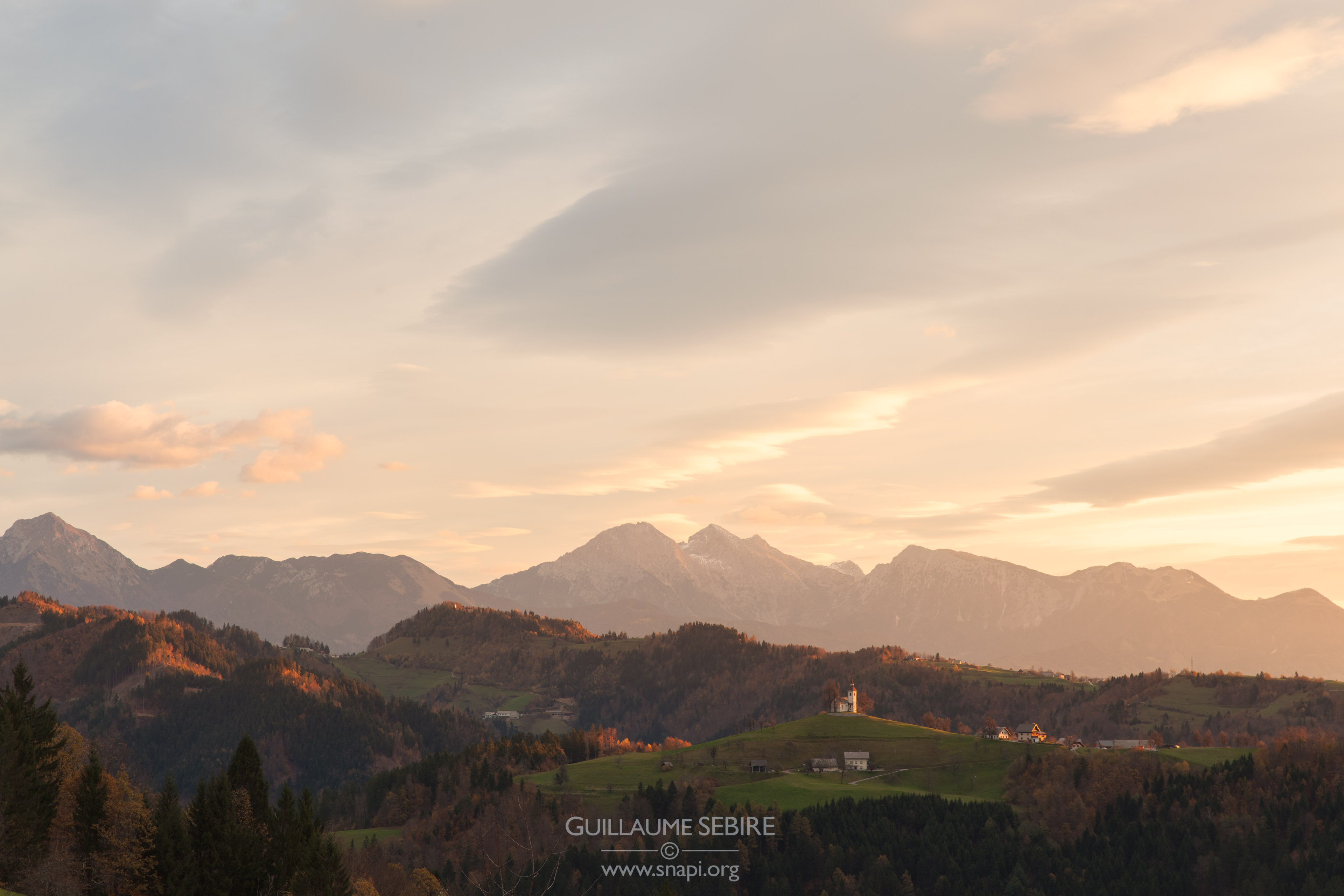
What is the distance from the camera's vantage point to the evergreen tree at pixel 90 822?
114 m

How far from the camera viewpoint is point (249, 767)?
123m

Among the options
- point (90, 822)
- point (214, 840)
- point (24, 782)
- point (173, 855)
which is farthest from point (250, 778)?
point (24, 782)

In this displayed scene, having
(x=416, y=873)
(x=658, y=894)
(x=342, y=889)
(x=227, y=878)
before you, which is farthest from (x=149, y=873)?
(x=416, y=873)

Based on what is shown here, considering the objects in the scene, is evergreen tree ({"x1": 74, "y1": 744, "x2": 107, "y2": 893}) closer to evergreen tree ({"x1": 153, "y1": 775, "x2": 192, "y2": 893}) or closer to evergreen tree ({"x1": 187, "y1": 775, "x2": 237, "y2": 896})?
evergreen tree ({"x1": 153, "y1": 775, "x2": 192, "y2": 893})

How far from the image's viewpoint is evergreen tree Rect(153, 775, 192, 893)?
109250mm

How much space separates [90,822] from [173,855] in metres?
15.1

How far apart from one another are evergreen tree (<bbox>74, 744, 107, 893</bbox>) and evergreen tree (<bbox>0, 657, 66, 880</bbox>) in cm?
271

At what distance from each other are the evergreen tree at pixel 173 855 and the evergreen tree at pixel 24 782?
43.7 feet

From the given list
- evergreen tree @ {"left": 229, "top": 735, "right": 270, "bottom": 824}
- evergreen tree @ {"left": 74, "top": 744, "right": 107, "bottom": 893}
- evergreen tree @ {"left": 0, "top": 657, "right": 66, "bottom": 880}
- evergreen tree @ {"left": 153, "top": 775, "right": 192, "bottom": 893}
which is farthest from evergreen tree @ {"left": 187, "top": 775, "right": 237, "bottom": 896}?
evergreen tree @ {"left": 0, "top": 657, "right": 66, "bottom": 880}

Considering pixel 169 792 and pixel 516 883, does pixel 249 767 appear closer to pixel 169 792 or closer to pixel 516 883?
pixel 169 792

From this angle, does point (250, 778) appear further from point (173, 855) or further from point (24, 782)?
point (24, 782)

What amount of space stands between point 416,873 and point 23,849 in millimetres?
88762

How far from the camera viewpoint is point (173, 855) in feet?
360

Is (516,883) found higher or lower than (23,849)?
lower
